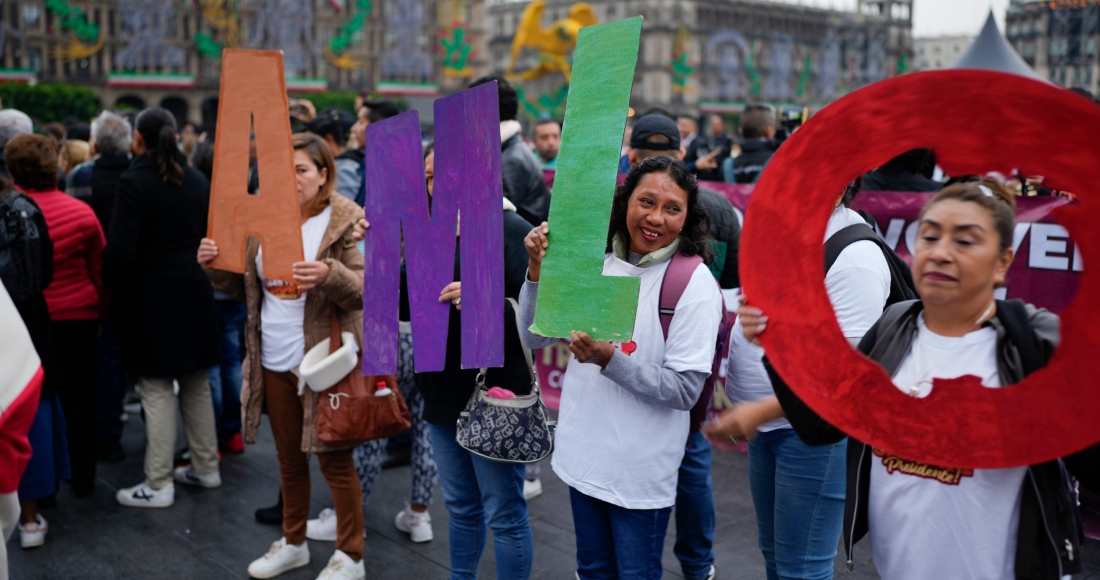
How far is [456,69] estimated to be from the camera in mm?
61375

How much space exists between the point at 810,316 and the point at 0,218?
364 cm

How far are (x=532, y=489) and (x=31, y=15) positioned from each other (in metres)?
53.1

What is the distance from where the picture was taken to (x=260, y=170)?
10.4ft

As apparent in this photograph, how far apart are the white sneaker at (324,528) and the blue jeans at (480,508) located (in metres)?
1.19

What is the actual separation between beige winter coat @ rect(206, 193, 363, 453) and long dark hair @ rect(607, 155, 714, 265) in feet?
3.67

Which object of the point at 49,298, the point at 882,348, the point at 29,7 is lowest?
the point at 49,298

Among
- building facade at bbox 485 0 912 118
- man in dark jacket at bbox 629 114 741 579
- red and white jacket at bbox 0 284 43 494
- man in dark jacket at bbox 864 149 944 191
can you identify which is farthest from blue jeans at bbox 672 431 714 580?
building facade at bbox 485 0 912 118

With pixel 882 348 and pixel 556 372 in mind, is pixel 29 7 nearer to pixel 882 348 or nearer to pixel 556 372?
pixel 556 372

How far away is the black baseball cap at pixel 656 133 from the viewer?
4094 millimetres

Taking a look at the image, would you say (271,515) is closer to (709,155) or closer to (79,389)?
(79,389)

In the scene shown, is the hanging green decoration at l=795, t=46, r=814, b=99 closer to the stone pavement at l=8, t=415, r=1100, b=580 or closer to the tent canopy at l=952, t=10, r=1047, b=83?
the tent canopy at l=952, t=10, r=1047, b=83

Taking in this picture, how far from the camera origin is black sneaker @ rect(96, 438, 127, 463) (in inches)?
208

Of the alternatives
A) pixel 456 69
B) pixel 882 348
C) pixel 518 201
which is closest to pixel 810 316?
pixel 882 348

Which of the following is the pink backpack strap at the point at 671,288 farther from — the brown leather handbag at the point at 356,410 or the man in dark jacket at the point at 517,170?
the man in dark jacket at the point at 517,170
